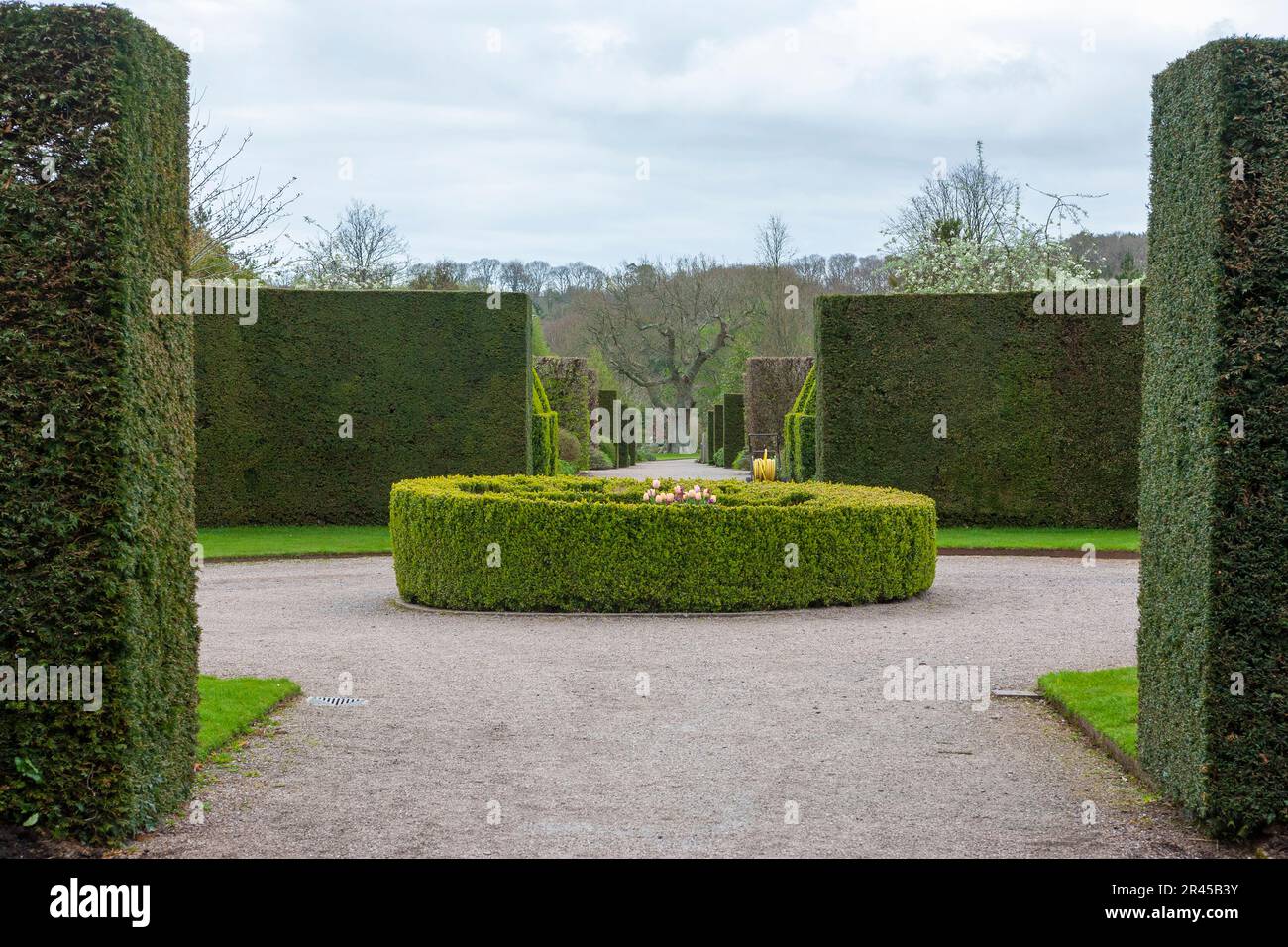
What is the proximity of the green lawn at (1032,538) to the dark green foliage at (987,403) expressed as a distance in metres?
0.29

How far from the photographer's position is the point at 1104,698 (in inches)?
306

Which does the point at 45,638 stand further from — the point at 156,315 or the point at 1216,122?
the point at 1216,122

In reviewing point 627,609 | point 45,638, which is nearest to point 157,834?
point 45,638

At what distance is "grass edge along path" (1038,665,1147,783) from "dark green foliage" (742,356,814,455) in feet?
97.5

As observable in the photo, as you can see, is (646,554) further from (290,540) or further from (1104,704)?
(290,540)

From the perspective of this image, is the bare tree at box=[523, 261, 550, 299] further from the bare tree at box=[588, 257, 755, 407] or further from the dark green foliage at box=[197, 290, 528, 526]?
the dark green foliage at box=[197, 290, 528, 526]

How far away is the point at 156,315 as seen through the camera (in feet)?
17.8

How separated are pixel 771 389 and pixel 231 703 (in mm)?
32316

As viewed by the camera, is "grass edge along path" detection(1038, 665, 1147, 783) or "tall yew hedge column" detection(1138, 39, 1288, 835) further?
"grass edge along path" detection(1038, 665, 1147, 783)

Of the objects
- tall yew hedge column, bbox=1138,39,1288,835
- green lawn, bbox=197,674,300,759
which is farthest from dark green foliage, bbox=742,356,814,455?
tall yew hedge column, bbox=1138,39,1288,835

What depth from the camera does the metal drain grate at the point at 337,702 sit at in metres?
8.15

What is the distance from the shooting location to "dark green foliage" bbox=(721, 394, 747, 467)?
45.4 m

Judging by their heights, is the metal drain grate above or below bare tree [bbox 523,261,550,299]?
below
